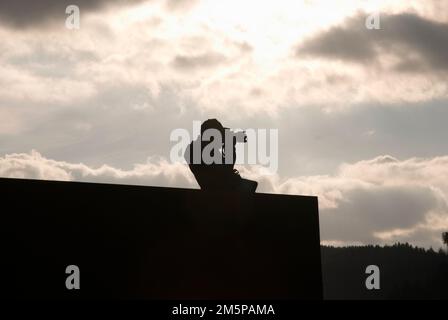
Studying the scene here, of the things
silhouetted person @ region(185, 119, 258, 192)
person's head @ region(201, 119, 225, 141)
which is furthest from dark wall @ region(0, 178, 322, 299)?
person's head @ region(201, 119, 225, 141)

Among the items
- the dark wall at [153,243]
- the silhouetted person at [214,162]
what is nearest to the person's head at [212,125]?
the silhouetted person at [214,162]

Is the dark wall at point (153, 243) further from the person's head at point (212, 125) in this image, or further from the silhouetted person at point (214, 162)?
the person's head at point (212, 125)

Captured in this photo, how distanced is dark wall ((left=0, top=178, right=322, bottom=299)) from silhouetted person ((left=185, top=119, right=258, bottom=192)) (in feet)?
1.77

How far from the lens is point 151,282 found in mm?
7398

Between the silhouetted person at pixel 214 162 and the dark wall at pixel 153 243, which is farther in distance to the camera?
the silhouetted person at pixel 214 162

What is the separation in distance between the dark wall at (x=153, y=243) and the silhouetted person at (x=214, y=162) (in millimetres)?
540

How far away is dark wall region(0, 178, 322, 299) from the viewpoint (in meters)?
6.92

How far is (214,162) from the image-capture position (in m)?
8.88

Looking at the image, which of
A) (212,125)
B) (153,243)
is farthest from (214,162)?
(153,243)

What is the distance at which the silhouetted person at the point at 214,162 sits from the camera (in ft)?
28.9

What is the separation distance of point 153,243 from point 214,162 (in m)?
1.81

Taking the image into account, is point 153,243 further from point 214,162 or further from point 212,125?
point 212,125

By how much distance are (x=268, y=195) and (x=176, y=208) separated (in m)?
1.47
